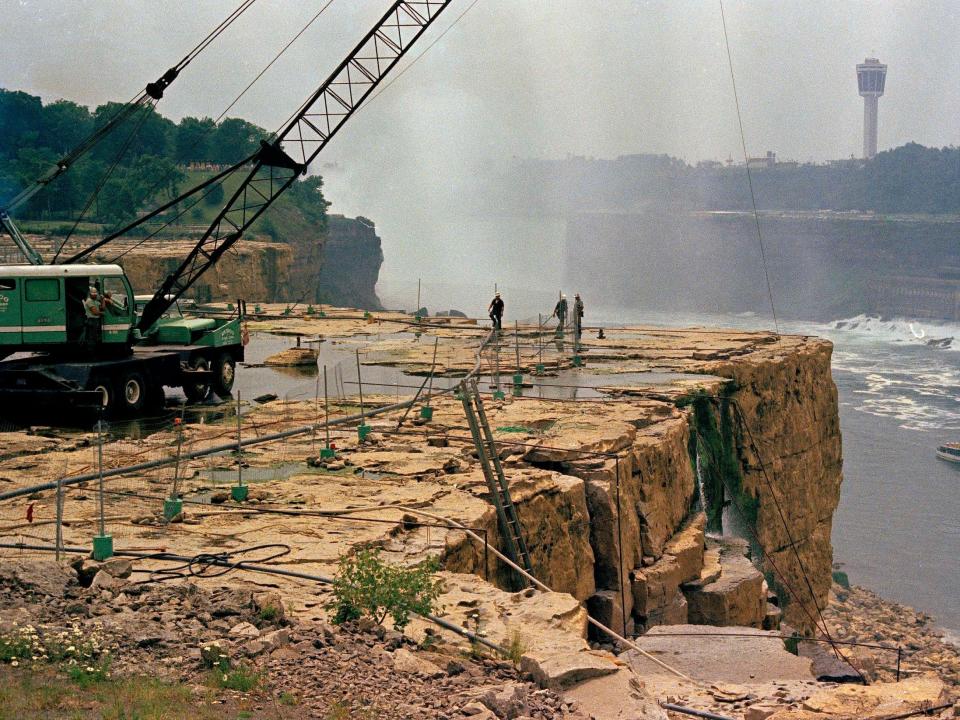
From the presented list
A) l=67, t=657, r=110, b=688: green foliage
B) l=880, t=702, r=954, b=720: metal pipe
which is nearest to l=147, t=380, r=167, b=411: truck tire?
l=67, t=657, r=110, b=688: green foliage

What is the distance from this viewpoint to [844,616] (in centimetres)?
3878

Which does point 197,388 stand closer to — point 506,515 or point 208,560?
point 506,515

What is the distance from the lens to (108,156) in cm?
8088

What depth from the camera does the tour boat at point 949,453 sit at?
67.0 metres

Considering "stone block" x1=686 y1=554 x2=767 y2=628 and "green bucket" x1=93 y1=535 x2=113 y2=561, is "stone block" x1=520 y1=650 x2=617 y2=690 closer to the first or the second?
"green bucket" x1=93 y1=535 x2=113 y2=561

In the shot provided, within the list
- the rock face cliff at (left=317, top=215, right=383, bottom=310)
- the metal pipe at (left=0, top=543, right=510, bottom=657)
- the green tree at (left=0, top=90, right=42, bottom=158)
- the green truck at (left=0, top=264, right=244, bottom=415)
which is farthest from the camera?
the rock face cliff at (left=317, top=215, right=383, bottom=310)

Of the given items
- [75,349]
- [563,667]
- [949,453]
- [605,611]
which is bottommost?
[949,453]

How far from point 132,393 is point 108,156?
61.8 meters

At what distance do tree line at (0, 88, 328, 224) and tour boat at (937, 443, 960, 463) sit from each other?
42859 millimetres

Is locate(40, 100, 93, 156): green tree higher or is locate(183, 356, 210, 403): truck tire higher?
locate(40, 100, 93, 156): green tree

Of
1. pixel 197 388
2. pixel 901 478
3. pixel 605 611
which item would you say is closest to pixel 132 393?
pixel 197 388

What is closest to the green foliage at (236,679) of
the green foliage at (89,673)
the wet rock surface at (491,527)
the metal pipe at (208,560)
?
the wet rock surface at (491,527)

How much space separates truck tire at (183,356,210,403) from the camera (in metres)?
24.9

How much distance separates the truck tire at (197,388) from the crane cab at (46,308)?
6.93 feet
